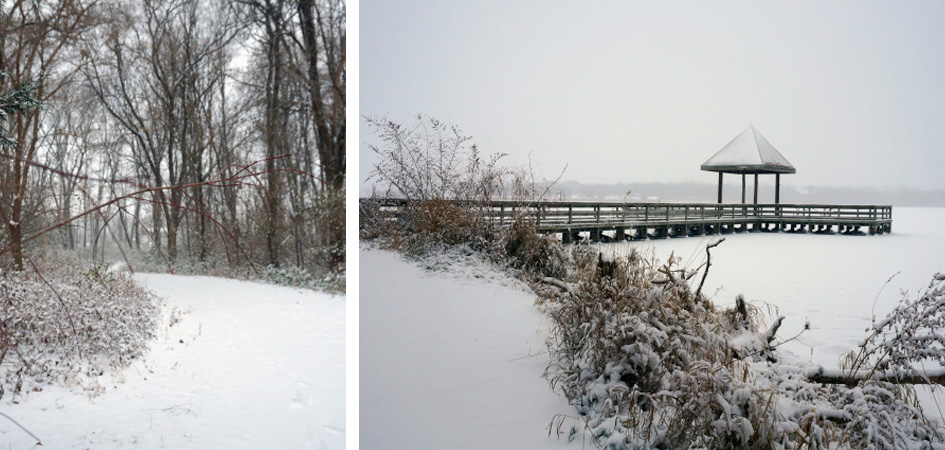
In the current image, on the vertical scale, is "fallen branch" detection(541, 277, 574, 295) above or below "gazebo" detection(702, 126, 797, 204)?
below

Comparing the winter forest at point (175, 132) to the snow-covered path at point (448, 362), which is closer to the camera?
the snow-covered path at point (448, 362)

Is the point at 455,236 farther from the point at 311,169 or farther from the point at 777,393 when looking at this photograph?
the point at 777,393

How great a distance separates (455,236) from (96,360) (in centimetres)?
152

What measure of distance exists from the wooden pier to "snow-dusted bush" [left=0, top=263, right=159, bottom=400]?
156cm

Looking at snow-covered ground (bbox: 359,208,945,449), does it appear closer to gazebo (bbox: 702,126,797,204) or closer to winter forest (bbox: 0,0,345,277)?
gazebo (bbox: 702,126,797,204)

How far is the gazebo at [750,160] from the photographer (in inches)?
83.0

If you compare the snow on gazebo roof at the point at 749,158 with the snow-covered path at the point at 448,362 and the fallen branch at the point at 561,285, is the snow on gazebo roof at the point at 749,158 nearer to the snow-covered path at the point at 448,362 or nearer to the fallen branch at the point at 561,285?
the fallen branch at the point at 561,285

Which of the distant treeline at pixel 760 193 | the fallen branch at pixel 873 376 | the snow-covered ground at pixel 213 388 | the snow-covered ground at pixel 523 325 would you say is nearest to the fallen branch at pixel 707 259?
the snow-covered ground at pixel 523 325

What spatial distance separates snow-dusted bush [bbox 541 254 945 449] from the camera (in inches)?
66.5

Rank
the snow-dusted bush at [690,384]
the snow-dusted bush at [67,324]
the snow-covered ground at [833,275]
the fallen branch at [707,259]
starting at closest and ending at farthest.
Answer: the snow-dusted bush at [690,384] → the snow-covered ground at [833,275] → the fallen branch at [707,259] → the snow-dusted bush at [67,324]

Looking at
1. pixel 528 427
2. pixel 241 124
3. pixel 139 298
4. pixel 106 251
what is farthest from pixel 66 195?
Result: pixel 528 427

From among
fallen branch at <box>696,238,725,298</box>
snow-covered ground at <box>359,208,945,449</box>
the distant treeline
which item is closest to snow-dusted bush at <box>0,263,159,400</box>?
snow-covered ground at <box>359,208,945,449</box>

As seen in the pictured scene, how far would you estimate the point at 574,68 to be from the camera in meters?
2.61

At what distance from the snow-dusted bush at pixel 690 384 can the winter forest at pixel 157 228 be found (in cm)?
132
